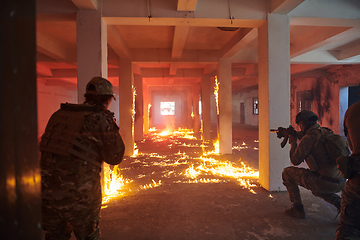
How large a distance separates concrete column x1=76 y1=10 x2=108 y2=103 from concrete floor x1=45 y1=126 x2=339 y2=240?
1937 mm

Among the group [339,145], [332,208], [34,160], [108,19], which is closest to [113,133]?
[34,160]

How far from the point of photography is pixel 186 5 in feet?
12.1

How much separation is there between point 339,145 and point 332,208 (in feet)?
3.76

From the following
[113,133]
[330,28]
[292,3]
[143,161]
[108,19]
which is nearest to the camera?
[113,133]

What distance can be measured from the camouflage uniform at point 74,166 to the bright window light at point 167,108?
1120 inches

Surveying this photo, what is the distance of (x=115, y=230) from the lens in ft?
8.66

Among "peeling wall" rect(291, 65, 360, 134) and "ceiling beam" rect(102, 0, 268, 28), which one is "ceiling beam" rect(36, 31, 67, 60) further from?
"peeling wall" rect(291, 65, 360, 134)

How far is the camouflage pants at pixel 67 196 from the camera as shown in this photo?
1586 mm

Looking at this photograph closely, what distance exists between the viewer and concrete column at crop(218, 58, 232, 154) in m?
7.46

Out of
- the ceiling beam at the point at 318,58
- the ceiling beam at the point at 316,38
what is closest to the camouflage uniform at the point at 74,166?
the ceiling beam at the point at 316,38

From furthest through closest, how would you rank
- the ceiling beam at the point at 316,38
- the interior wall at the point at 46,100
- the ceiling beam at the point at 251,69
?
1. the interior wall at the point at 46,100
2. the ceiling beam at the point at 251,69
3. the ceiling beam at the point at 316,38

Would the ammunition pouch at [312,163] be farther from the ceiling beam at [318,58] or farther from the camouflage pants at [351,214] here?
the ceiling beam at [318,58]

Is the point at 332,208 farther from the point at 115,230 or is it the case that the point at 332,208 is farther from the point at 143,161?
the point at 143,161

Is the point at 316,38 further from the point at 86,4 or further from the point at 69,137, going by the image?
the point at 69,137
